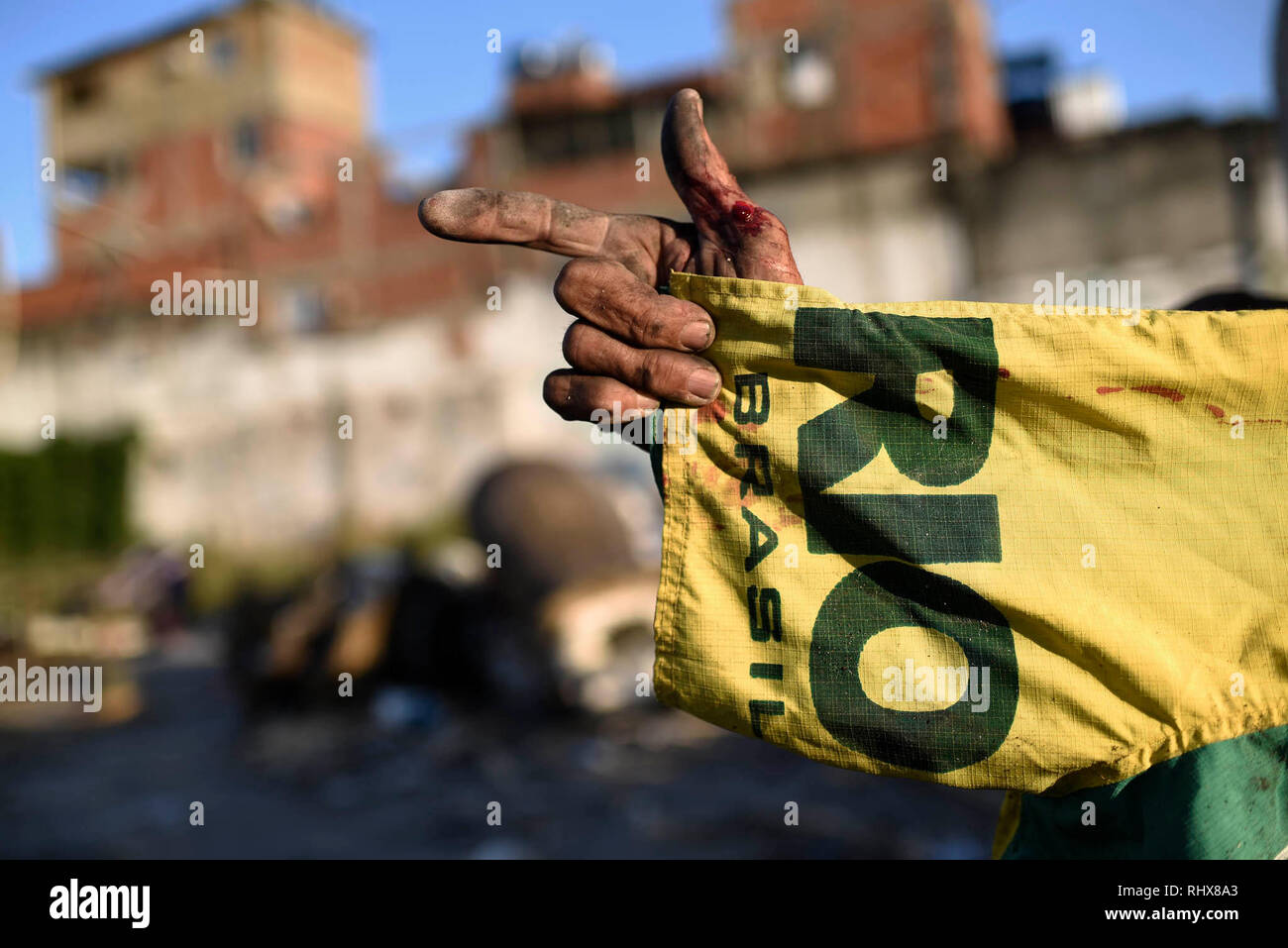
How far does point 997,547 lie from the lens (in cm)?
125

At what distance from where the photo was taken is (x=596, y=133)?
53.7 feet

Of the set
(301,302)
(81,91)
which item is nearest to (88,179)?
(81,91)

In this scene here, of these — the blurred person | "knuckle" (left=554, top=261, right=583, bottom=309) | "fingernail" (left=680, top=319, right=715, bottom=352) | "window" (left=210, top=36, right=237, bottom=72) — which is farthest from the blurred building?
"knuckle" (left=554, top=261, right=583, bottom=309)

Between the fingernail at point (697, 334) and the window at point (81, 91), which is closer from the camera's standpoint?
the fingernail at point (697, 334)

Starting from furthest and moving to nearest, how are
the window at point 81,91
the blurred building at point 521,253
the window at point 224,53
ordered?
the window at point 81,91 < the window at point 224,53 < the blurred building at point 521,253

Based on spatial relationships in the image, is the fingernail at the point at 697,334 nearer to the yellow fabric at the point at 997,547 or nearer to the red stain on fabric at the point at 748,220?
the yellow fabric at the point at 997,547

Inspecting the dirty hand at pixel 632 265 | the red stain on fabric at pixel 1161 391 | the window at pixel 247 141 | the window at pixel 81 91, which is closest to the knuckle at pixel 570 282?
the dirty hand at pixel 632 265

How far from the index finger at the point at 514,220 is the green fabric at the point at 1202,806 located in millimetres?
1092

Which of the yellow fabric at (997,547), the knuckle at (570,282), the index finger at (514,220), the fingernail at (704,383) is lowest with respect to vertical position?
the yellow fabric at (997,547)

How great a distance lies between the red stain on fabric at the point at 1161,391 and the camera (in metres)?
1.26

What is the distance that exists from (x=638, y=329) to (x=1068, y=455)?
2.12 ft

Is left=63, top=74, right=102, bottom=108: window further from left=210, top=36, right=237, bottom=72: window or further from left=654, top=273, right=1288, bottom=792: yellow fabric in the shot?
left=654, top=273, right=1288, bottom=792: yellow fabric

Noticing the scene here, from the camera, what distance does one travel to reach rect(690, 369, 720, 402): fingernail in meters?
1.29

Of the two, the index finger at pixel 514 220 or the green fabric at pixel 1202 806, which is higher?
the index finger at pixel 514 220
